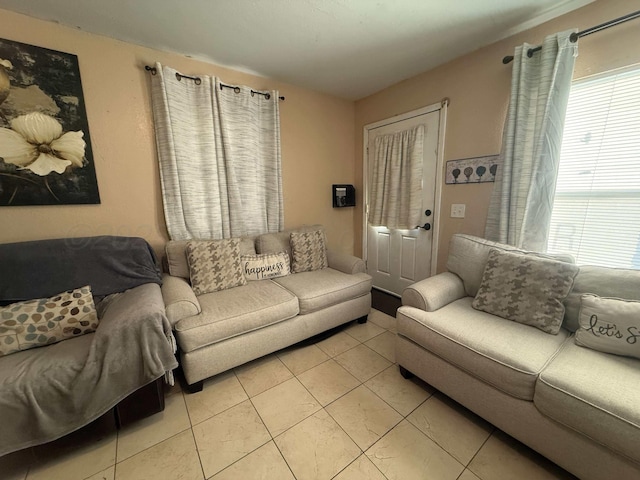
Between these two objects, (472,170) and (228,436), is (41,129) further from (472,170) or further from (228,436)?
(472,170)

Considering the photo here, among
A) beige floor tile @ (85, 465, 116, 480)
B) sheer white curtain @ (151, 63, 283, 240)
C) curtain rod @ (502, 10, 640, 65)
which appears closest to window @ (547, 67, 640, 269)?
curtain rod @ (502, 10, 640, 65)

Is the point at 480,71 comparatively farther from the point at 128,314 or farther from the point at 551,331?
the point at 128,314

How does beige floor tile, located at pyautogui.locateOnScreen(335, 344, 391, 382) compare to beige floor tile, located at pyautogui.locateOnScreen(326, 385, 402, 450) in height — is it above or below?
above

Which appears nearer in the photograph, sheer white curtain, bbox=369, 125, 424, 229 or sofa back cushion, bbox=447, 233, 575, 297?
sofa back cushion, bbox=447, 233, 575, 297

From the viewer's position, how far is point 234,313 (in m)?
1.67

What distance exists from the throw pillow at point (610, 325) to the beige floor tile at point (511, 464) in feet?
1.99

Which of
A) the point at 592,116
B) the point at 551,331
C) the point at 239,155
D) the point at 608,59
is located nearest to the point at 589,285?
the point at 551,331

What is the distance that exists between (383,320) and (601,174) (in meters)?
1.92

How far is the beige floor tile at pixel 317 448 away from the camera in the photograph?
117cm

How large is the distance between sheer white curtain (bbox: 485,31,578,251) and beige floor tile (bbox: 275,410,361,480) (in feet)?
5.86

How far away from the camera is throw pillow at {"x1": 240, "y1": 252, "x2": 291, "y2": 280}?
225cm

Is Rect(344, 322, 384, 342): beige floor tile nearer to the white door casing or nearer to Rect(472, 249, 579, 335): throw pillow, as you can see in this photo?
the white door casing

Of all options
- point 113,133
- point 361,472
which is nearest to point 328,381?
point 361,472

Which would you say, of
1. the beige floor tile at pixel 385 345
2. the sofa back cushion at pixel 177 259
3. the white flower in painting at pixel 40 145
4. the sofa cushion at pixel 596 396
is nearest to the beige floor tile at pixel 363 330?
the beige floor tile at pixel 385 345
